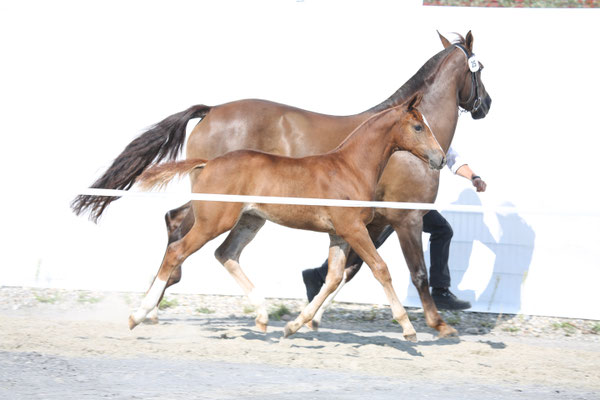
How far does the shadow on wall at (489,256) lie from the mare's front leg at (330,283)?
80.7 inches

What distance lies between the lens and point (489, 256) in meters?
7.61

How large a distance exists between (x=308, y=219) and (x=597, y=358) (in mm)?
2097

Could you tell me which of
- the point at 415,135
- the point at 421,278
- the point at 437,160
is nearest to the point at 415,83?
the point at 415,135

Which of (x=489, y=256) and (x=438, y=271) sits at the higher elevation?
(x=489, y=256)

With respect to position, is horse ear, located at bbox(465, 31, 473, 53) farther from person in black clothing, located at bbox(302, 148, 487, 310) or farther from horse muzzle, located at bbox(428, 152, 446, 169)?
horse muzzle, located at bbox(428, 152, 446, 169)

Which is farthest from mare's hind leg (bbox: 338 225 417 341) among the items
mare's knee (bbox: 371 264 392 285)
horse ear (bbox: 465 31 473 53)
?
horse ear (bbox: 465 31 473 53)

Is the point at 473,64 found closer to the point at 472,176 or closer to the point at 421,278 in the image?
the point at 472,176

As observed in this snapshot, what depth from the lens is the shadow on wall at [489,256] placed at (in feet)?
24.8

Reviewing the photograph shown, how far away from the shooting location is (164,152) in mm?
6574

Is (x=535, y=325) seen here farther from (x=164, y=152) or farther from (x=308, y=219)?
(x=164, y=152)

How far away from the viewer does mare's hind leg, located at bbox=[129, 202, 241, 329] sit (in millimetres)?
5402

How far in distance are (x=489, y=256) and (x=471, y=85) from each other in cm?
167

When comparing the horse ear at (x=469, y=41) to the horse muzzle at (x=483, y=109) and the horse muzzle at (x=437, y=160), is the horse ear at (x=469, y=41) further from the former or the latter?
the horse muzzle at (x=437, y=160)

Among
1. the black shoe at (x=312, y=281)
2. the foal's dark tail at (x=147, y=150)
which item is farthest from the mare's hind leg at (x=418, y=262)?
the foal's dark tail at (x=147, y=150)
